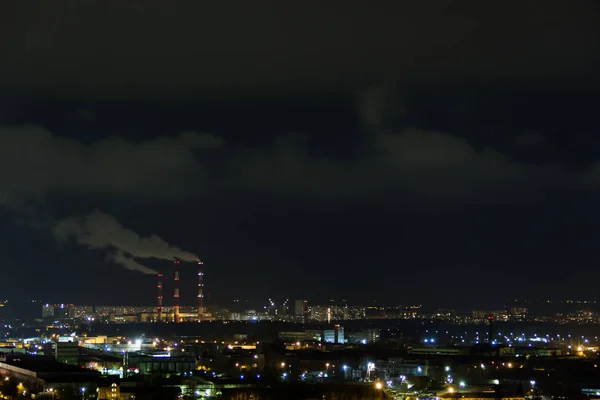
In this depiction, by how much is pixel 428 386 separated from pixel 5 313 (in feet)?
195

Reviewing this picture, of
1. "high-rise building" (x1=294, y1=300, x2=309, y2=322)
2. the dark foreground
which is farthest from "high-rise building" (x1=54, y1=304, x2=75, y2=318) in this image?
the dark foreground

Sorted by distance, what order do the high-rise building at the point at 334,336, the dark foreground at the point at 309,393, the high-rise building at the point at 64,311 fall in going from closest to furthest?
the dark foreground at the point at 309,393 < the high-rise building at the point at 334,336 < the high-rise building at the point at 64,311

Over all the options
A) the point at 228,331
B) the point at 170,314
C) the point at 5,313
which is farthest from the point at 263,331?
the point at 5,313

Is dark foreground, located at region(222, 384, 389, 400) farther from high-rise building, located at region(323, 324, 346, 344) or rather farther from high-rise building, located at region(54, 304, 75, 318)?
high-rise building, located at region(54, 304, 75, 318)

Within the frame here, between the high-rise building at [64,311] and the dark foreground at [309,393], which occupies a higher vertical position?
the high-rise building at [64,311]

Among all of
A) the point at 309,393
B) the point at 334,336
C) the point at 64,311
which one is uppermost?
the point at 64,311

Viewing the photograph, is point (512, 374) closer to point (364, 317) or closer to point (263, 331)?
point (263, 331)

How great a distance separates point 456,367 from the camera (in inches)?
1053

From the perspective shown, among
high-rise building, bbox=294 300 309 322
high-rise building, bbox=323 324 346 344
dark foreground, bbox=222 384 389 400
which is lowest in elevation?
dark foreground, bbox=222 384 389 400

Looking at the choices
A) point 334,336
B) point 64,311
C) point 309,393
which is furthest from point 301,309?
point 309,393

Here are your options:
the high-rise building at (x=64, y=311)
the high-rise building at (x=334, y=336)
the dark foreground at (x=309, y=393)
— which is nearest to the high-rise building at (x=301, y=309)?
the high-rise building at (x=64, y=311)

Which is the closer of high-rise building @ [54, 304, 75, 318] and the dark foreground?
the dark foreground

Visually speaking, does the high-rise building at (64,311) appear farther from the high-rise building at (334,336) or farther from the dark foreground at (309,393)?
the dark foreground at (309,393)

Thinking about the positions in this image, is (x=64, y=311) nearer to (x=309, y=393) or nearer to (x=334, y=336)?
(x=334, y=336)
